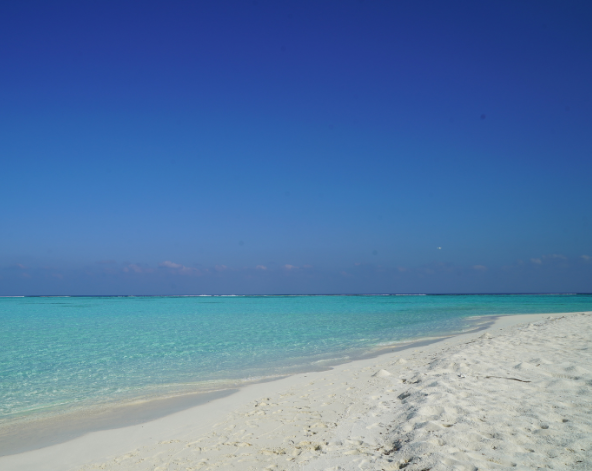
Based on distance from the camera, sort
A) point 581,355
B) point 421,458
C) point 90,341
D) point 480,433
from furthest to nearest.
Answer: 1. point 90,341
2. point 581,355
3. point 480,433
4. point 421,458

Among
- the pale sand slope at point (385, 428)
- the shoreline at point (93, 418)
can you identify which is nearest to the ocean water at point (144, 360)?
the shoreline at point (93, 418)

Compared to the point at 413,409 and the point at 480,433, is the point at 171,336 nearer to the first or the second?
the point at 413,409

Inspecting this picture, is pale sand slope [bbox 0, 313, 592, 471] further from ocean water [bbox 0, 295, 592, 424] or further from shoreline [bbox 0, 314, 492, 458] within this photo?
ocean water [bbox 0, 295, 592, 424]

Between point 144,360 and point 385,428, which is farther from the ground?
point 385,428

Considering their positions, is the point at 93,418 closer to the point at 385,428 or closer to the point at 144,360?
the point at 385,428

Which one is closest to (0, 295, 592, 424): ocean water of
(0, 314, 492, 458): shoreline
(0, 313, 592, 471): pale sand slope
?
(0, 314, 492, 458): shoreline

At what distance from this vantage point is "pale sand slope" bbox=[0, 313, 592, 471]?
3.85 metres

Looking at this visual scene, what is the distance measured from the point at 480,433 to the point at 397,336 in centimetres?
1245

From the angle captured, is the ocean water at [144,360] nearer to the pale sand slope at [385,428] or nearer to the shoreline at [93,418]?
the shoreline at [93,418]

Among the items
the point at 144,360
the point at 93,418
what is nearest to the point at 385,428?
the point at 93,418

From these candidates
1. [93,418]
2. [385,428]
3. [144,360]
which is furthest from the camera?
[144,360]

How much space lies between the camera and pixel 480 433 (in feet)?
13.7

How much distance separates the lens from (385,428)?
16.0 ft

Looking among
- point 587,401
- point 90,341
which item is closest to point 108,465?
point 587,401
